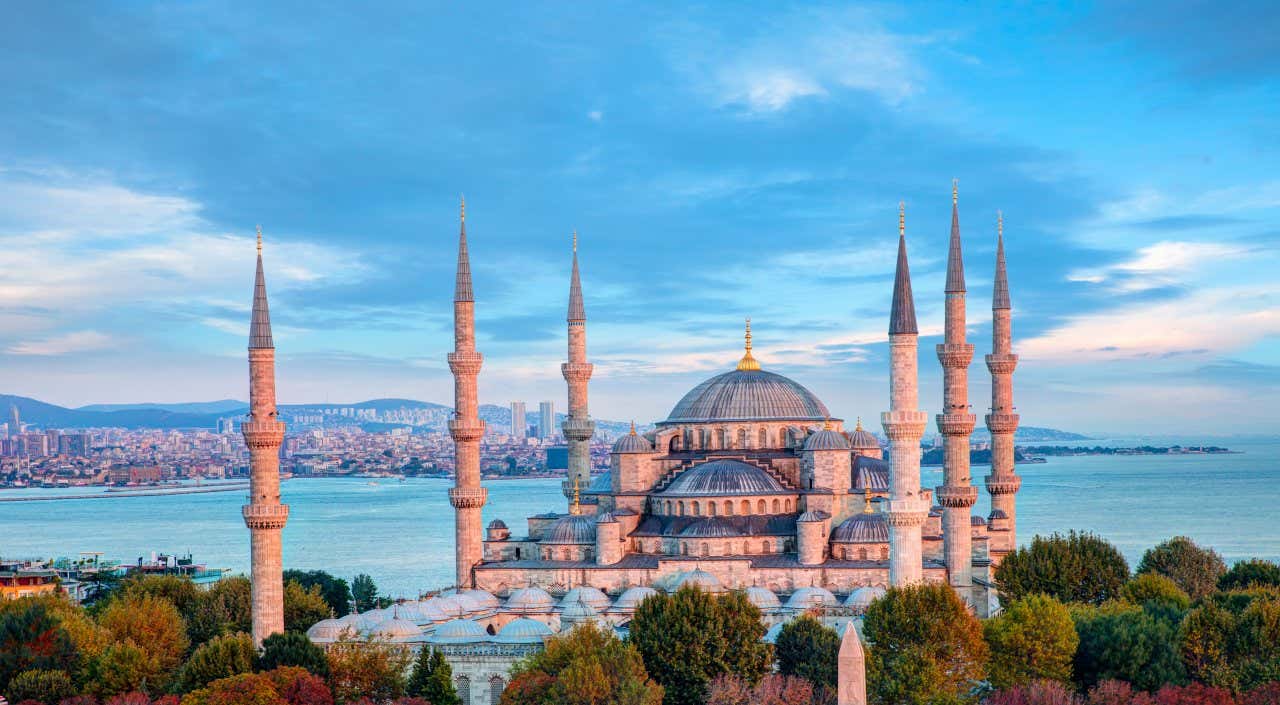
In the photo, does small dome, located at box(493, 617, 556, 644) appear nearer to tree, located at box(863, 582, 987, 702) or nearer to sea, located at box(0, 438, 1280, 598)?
tree, located at box(863, 582, 987, 702)

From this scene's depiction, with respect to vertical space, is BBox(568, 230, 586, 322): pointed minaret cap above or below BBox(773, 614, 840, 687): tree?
above

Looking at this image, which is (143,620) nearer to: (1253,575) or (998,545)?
(998,545)

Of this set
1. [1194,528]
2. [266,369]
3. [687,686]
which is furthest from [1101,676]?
[1194,528]

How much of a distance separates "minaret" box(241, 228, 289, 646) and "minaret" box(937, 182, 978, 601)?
1491cm

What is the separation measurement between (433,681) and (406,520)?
85.5 metres

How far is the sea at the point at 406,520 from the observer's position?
262 ft

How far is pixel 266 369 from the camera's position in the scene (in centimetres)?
3206

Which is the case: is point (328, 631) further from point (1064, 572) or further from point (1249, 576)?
point (1249, 576)

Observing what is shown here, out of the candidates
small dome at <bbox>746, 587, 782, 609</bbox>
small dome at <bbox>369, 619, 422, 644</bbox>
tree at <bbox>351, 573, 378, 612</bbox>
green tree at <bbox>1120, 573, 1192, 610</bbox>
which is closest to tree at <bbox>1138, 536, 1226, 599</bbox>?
green tree at <bbox>1120, 573, 1192, 610</bbox>

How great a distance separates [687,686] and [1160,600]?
11.3m

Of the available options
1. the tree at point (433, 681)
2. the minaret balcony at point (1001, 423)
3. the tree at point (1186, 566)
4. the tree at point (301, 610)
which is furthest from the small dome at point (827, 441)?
the tree at point (301, 610)

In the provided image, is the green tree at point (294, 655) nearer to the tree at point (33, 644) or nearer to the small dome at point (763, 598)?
the tree at point (33, 644)

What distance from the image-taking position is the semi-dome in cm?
3669

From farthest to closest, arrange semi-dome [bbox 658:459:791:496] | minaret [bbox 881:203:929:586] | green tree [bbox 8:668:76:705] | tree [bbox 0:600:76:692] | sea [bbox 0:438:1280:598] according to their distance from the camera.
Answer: sea [bbox 0:438:1280:598], semi-dome [bbox 658:459:791:496], minaret [bbox 881:203:929:586], tree [bbox 0:600:76:692], green tree [bbox 8:668:76:705]
